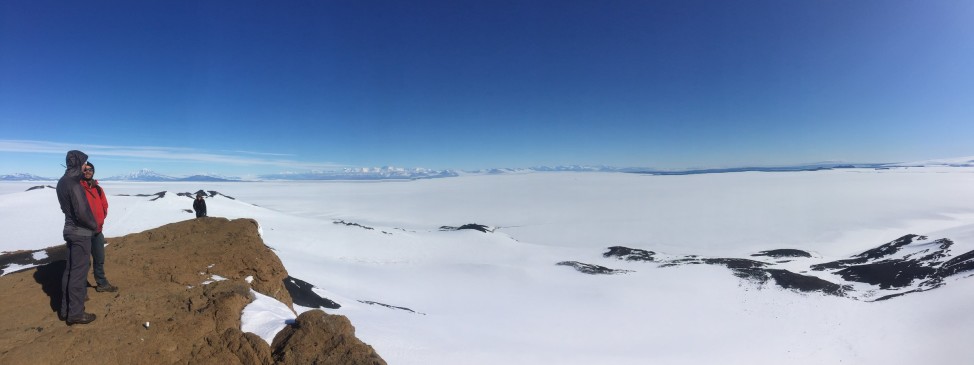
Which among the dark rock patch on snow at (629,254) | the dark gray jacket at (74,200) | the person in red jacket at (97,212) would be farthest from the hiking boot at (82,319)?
the dark rock patch on snow at (629,254)

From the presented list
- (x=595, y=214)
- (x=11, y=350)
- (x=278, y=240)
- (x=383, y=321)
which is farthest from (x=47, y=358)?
(x=595, y=214)

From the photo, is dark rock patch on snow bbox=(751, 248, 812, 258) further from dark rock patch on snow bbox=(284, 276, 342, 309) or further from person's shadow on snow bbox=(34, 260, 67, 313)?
person's shadow on snow bbox=(34, 260, 67, 313)

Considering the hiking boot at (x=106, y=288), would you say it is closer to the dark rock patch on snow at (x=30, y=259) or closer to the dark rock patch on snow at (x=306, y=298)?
the dark rock patch on snow at (x=30, y=259)

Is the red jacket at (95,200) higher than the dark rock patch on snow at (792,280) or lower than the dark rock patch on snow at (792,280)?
higher

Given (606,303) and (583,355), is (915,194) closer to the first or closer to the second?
(606,303)

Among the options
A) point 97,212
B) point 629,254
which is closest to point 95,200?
point 97,212

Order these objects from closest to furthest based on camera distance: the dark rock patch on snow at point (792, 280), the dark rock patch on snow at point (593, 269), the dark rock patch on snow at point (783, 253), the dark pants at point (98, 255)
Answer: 1. the dark pants at point (98, 255)
2. the dark rock patch on snow at point (792, 280)
3. the dark rock patch on snow at point (593, 269)
4. the dark rock patch on snow at point (783, 253)
